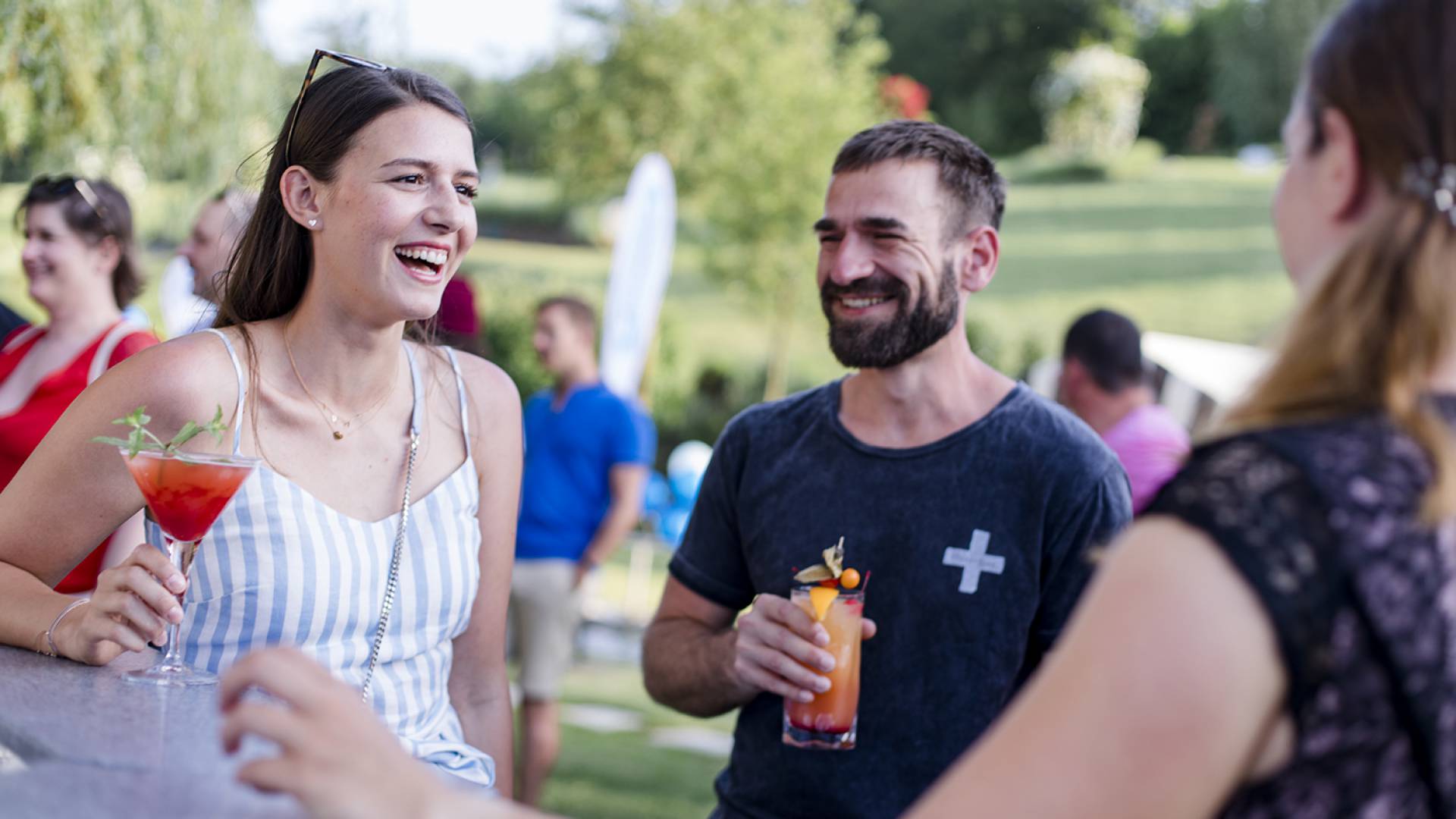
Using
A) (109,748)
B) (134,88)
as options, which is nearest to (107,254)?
(134,88)

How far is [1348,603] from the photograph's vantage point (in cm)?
109

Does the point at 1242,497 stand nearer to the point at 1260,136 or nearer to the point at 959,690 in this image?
the point at 959,690

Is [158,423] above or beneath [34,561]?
above

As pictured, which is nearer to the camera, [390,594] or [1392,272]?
[1392,272]

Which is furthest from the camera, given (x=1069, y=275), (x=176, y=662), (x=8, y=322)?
(x=1069, y=275)

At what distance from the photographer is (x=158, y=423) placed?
225 centimetres

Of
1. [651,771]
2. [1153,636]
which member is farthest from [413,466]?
[651,771]

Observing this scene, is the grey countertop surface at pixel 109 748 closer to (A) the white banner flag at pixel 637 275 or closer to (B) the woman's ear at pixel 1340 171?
(B) the woman's ear at pixel 1340 171

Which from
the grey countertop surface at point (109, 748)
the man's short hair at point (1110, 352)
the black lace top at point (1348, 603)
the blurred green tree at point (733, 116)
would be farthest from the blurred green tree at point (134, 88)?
the blurred green tree at point (733, 116)

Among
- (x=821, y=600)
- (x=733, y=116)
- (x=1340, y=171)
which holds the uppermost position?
(x=733, y=116)

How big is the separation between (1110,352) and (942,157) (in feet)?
10.1

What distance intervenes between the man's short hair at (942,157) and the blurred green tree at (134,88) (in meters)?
2.24

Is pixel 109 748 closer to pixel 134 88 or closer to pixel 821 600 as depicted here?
pixel 821 600

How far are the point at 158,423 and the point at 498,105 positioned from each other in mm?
28814
